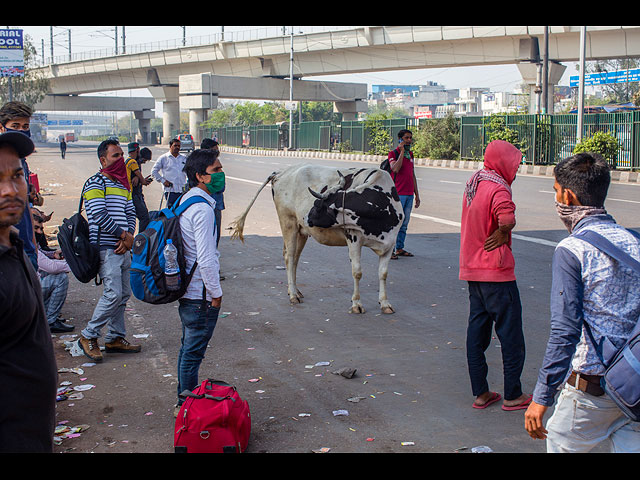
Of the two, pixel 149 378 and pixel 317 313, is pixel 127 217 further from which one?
pixel 317 313

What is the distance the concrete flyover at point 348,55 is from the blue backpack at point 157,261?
122 ft

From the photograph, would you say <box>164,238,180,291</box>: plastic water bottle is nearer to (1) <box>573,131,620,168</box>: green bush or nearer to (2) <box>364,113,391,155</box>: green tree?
(1) <box>573,131,620,168</box>: green bush

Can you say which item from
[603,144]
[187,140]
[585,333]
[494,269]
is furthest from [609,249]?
[187,140]

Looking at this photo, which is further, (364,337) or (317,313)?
(317,313)

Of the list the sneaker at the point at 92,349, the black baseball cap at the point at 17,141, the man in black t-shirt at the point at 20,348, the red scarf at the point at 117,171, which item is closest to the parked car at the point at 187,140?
the red scarf at the point at 117,171

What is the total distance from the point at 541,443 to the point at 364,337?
2.71 m

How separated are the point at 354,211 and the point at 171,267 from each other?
3.51 m

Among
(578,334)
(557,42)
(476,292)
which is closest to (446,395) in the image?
(476,292)

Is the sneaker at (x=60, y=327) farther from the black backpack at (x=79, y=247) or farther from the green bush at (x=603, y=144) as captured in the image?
the green bush at (x=603, y=144)

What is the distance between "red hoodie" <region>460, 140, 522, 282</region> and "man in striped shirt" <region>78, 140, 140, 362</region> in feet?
10.4

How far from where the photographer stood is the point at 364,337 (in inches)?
285

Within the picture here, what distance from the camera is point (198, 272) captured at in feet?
16.6

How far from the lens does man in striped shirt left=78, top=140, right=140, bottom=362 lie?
6504 millimetres
